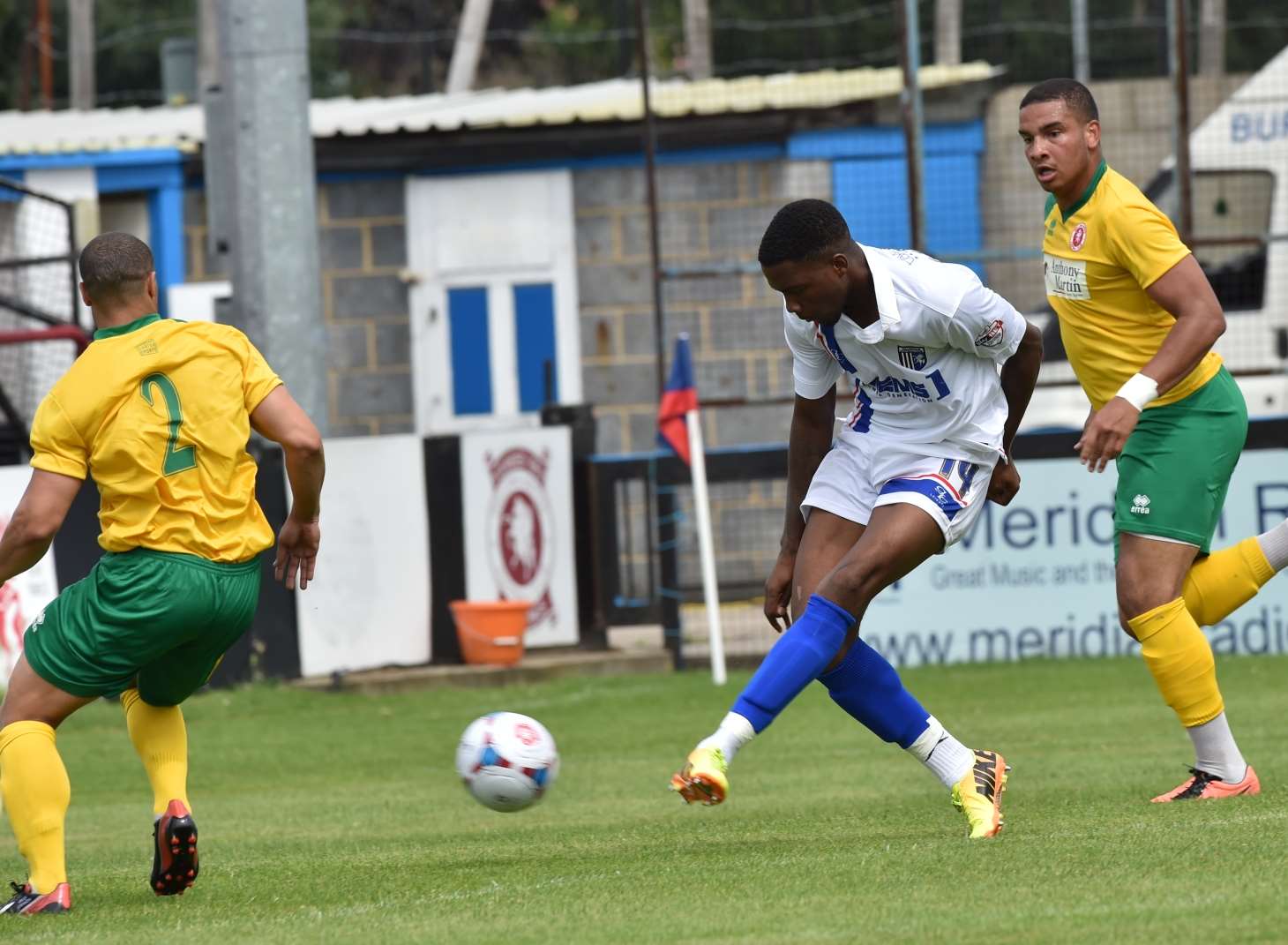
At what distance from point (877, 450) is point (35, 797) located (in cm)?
274

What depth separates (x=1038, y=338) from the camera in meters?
6.86

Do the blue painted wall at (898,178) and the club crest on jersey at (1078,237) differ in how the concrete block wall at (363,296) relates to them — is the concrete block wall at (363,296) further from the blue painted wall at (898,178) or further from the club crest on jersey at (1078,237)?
the club crest on jersey at (1078,237)

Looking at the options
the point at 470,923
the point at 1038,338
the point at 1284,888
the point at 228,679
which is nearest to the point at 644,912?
the point at 470,923

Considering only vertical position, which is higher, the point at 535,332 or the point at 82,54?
the point at 82,54

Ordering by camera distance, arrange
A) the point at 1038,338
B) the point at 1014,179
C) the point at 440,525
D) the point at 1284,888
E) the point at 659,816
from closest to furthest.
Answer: the point at 1284,888 → the point at 1038,338 → the point at 659,816 → the point at 440,525 → the point at 1014,179

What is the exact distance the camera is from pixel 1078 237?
7.16 meters

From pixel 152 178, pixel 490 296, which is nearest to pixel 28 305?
pixel 152 178

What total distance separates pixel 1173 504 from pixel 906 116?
763 centimetres

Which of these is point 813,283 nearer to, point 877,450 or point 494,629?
point 877,450

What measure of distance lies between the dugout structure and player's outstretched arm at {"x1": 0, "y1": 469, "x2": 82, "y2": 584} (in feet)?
41.6

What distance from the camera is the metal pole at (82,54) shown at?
29609mm

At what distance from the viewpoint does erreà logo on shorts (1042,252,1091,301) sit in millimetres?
7199

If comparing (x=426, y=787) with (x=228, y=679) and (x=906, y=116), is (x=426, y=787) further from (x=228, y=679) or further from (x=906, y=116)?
(x=906, y=116)

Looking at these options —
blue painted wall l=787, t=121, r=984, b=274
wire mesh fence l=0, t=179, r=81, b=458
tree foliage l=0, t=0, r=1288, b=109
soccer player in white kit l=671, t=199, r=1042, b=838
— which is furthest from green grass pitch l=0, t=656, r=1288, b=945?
tree foliage l=0, t=0, r=1288, b=109
